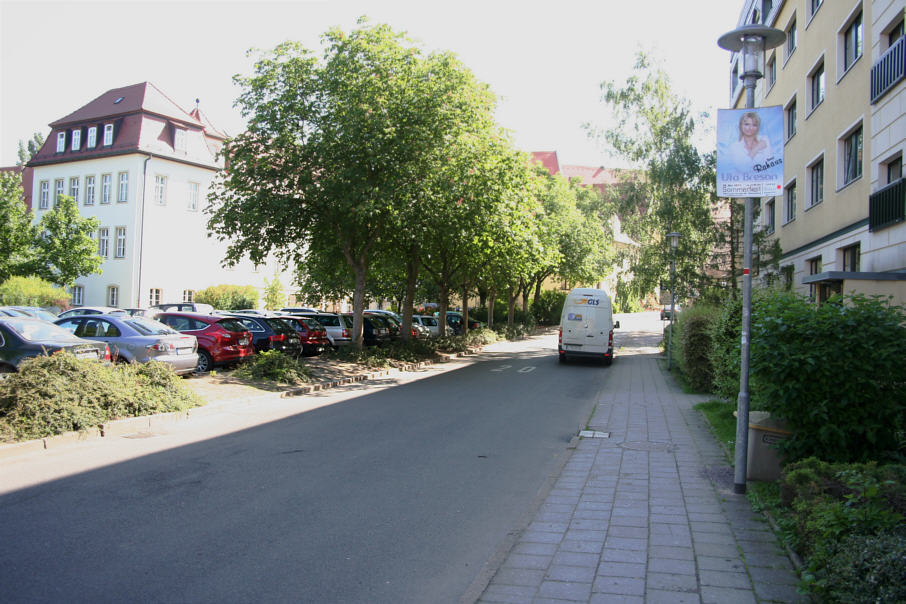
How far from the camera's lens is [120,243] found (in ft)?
139

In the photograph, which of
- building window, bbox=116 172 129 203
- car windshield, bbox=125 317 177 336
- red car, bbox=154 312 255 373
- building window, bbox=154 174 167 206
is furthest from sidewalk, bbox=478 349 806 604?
building window, bbox=116 172 129 203

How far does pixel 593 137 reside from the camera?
33.6m

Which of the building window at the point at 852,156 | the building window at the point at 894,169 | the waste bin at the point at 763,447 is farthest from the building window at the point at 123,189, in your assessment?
the waste bin at the point at 763,447

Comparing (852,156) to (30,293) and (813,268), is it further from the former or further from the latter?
(30,293)

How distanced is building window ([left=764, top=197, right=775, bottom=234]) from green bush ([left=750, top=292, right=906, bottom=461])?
19.8 meters

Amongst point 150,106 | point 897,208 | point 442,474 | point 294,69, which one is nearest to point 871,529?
point 442,474

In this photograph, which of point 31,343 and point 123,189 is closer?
point 31,343

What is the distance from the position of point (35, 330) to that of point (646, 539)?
1048 cm

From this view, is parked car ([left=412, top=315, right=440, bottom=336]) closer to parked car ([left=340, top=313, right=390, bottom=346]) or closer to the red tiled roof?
parked car ([left=340, top=313, right=390, bottom=346])

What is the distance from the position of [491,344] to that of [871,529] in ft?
100

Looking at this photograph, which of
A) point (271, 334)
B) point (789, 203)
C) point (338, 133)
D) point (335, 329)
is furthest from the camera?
point (335, 329)

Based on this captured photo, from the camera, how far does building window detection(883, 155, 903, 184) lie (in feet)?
43.5

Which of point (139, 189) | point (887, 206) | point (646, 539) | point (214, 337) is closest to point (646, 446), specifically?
point (646, 539)

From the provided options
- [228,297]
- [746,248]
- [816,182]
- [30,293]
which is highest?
[816,182]
